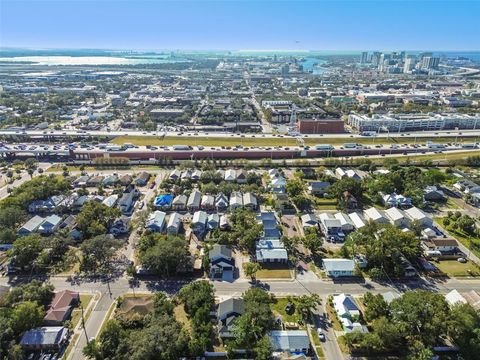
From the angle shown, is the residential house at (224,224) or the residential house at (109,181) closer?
the residential house at (224,224)

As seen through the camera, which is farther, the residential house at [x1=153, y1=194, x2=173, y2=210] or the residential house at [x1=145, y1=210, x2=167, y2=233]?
the residential house at [x1=153, y1=194, x2=173, y2=210]

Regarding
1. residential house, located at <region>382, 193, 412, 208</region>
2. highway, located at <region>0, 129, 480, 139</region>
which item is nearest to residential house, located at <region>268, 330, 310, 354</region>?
residential house, located at <region>382, 193, 412, 208</region>

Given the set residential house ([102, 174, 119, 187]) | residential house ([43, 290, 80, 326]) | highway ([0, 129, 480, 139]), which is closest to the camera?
residential house ([43, 290, 80, 326])

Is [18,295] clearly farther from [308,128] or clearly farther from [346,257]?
[308,128]

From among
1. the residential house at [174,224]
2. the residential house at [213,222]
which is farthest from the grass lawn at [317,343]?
the residential house at [174,224]

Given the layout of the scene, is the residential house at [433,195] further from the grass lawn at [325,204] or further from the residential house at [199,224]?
the residential house at [199,224]

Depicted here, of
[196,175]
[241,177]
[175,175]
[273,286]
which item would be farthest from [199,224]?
[175,175]

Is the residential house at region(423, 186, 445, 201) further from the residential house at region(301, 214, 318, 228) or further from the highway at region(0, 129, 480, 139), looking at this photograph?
the highway at region(0, 129, 480, 139)
